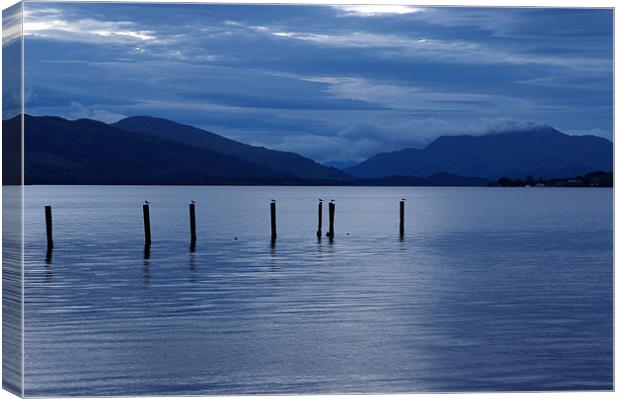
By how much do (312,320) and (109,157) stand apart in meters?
150

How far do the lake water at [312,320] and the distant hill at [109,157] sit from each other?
11093 cm

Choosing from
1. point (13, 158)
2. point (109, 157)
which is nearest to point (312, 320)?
point (13, 158)

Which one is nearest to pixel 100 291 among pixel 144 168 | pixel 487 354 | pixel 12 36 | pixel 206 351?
pixel 206 351

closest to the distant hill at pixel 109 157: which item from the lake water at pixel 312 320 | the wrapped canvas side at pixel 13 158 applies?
the lake water at pixel 312 320

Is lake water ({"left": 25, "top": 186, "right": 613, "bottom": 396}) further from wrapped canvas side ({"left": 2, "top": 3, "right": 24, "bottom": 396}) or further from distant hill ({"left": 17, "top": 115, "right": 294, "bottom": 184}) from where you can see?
distant hill ({"left": 17, "top": 115, "right": 294, "bottom": 184})

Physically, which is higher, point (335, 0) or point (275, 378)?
point (335, 0)

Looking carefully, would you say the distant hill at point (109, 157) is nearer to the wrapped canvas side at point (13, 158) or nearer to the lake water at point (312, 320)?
the lake water at point (312, 320)

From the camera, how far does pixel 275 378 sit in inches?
479

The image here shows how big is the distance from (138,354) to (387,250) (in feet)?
75.9

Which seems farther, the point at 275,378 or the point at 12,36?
the point at 275,378

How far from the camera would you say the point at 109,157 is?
164 metres

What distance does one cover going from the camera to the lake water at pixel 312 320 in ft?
40.0

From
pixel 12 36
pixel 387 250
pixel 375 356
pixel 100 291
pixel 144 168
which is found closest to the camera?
pixel 12 36

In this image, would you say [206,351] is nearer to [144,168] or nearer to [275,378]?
[275,378]
